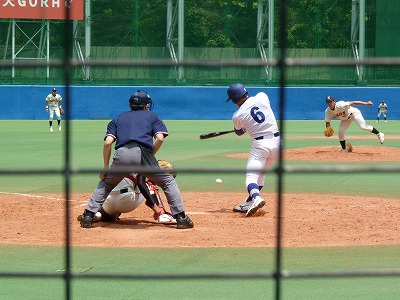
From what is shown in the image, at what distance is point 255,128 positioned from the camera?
11.1 m

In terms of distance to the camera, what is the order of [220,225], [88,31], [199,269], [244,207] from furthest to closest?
[88,31] < [244,207] < [220,225] < [199,269]

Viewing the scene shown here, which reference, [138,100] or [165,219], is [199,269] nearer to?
[165,219]

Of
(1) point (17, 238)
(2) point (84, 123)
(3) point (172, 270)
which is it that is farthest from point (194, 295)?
(2) point (84, 123)

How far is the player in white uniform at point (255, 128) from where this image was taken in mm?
10852

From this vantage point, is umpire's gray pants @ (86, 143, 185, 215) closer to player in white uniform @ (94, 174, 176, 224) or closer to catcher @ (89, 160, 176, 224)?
catcher @ (89, 160, 176, 224)

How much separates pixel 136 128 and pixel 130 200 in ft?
3.01

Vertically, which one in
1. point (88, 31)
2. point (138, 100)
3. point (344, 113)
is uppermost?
point (88, 31)

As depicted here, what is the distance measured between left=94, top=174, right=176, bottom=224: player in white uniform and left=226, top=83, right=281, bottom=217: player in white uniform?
123cm

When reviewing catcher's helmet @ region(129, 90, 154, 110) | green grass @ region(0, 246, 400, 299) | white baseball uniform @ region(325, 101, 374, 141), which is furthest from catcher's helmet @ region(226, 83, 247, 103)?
white baseball uniform @ region(325, 101, 374, 141)

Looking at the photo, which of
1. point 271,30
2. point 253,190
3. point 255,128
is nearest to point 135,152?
point 253,190

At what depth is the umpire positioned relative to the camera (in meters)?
9.55

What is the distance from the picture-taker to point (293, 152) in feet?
67.9

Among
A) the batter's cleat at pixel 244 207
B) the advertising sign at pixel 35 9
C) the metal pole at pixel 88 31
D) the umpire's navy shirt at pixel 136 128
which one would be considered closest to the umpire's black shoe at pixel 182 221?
the umpire's navy shirt at pixel 136 128

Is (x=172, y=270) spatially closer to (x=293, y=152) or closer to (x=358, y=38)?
(x=293, y=152)
